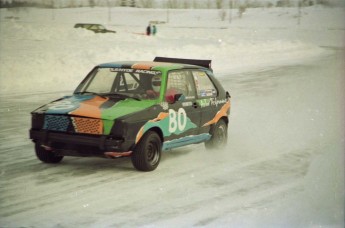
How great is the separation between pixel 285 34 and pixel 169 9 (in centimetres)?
588


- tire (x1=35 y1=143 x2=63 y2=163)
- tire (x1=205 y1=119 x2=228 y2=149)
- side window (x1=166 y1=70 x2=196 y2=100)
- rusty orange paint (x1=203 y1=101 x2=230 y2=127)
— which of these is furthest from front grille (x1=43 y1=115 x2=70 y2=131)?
tire (x1=205 y1=119 x2=228 y2=149)

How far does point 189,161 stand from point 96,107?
1.35 m

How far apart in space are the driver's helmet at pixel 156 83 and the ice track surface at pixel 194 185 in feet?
2.81

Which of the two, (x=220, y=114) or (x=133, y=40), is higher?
(x=133, y=40)

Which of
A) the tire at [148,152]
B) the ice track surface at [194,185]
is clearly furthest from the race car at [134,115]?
the ice track surface at [194,185]

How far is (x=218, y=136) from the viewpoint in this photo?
7191 millimetres

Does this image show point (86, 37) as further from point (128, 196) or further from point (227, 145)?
point (128, 196)

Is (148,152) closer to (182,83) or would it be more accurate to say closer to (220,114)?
(182,83)

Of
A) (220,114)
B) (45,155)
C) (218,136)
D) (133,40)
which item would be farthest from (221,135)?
(133,40)

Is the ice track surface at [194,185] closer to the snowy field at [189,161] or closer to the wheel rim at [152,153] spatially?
the snowy field at [189,161]

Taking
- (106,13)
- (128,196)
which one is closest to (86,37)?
(106,13)

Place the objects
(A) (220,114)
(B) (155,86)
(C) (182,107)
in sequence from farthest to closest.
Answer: (A) (220,114)
(C) (182,107)
(B) (155,86)

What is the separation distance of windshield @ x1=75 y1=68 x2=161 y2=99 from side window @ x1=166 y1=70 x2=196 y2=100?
17 centimetres

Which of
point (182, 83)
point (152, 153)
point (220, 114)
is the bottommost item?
point (152, 153)
